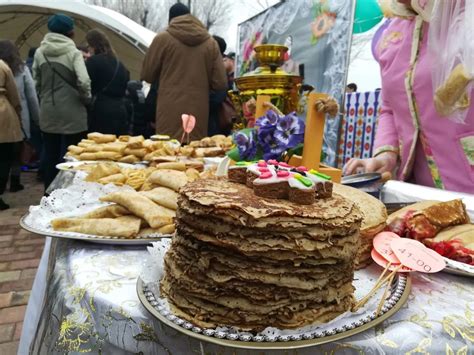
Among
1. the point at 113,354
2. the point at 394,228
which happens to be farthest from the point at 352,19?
the point at 113,354

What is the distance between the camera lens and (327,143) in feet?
11.5

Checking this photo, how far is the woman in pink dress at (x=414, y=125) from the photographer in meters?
1.45

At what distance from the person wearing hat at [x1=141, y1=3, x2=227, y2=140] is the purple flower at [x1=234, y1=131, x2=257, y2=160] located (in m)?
2.47

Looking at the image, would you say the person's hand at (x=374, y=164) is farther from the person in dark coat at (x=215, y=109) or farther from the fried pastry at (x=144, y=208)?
the person in dark coat at (x=215, y=109)

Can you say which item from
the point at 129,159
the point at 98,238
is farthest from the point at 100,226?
the point at 129,159

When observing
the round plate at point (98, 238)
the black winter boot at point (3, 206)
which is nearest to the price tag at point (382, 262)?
the round plate at point (98, 238)

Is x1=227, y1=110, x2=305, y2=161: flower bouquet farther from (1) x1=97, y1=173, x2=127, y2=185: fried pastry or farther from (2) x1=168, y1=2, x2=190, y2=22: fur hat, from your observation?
(2) x1=168, y1=2, x2=190, y2=22: fur hat

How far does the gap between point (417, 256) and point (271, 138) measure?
0.54 meters

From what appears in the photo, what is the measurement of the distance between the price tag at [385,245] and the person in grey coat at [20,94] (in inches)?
195

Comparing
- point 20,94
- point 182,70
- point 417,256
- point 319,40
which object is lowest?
point 417,256

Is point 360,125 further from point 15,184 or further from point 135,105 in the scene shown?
point 15,184

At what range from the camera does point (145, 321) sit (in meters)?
0.64

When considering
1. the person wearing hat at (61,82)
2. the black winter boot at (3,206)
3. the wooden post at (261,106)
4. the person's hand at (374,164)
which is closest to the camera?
the wooden post at (261,106)

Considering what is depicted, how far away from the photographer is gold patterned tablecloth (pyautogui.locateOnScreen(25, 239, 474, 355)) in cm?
60
